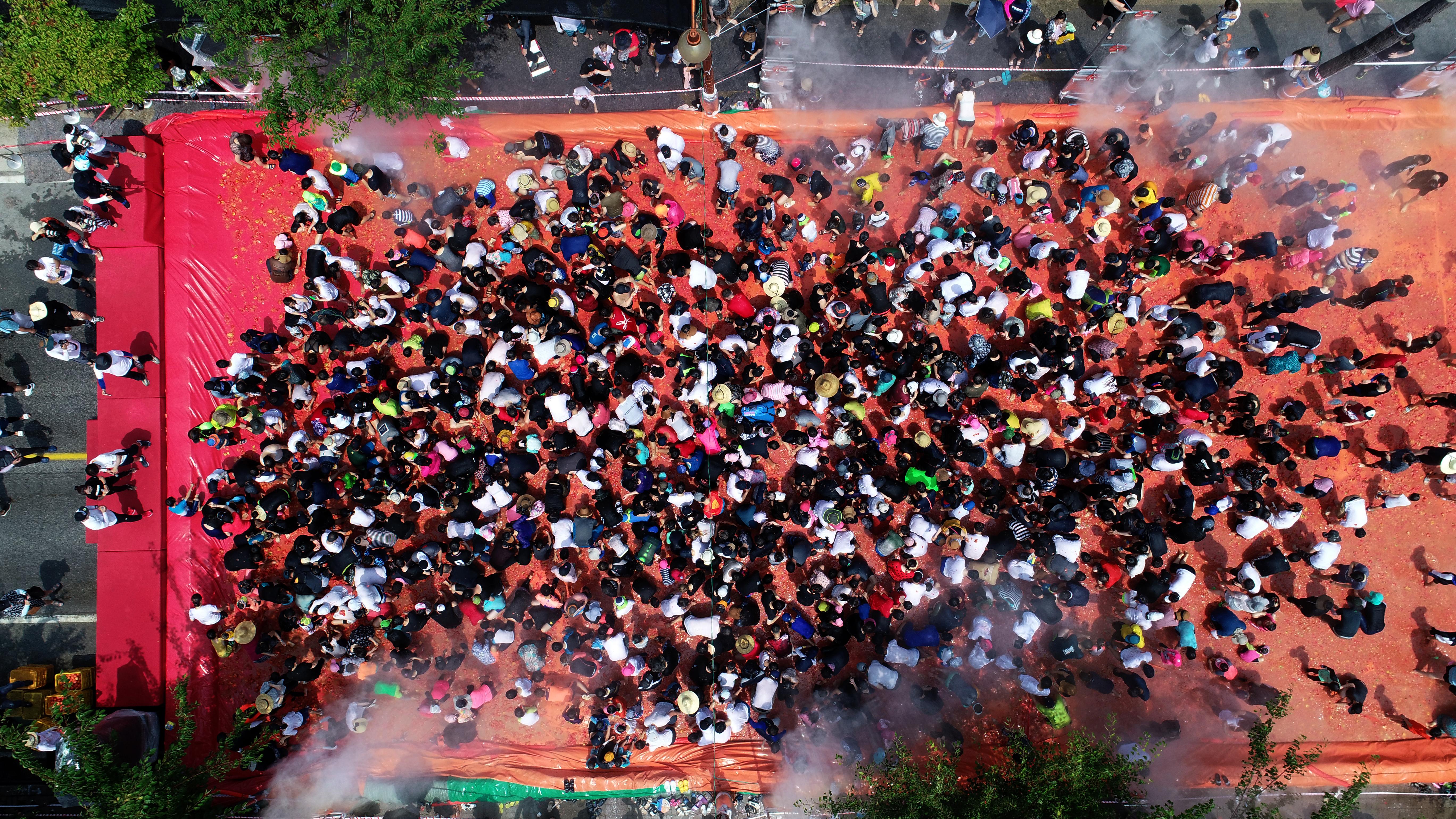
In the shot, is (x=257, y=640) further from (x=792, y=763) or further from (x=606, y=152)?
(x=606, y=152)

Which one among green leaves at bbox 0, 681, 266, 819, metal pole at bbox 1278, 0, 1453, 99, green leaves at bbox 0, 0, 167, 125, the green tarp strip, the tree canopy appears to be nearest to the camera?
green leaves at bbox 0, 681, 266, 819

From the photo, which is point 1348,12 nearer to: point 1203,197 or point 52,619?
point 1203,197

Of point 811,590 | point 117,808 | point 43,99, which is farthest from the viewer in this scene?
point 811,590

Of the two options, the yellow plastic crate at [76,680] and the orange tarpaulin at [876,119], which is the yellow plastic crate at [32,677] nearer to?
the yellow plastic crate at [76,680]

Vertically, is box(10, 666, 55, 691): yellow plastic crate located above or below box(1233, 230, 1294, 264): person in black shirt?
below

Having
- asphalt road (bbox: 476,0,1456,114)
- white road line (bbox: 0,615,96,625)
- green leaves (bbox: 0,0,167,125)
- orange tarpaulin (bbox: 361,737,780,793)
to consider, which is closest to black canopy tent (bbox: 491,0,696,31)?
asphalt road (bbox: 476,0,1456,114)

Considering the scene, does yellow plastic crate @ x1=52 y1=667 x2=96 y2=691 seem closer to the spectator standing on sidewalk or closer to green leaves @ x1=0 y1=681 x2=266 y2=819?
green leaves @ x1=0 y1=681 x2=266 y2=819

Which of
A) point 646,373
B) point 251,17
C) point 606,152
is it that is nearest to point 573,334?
point 646,373
